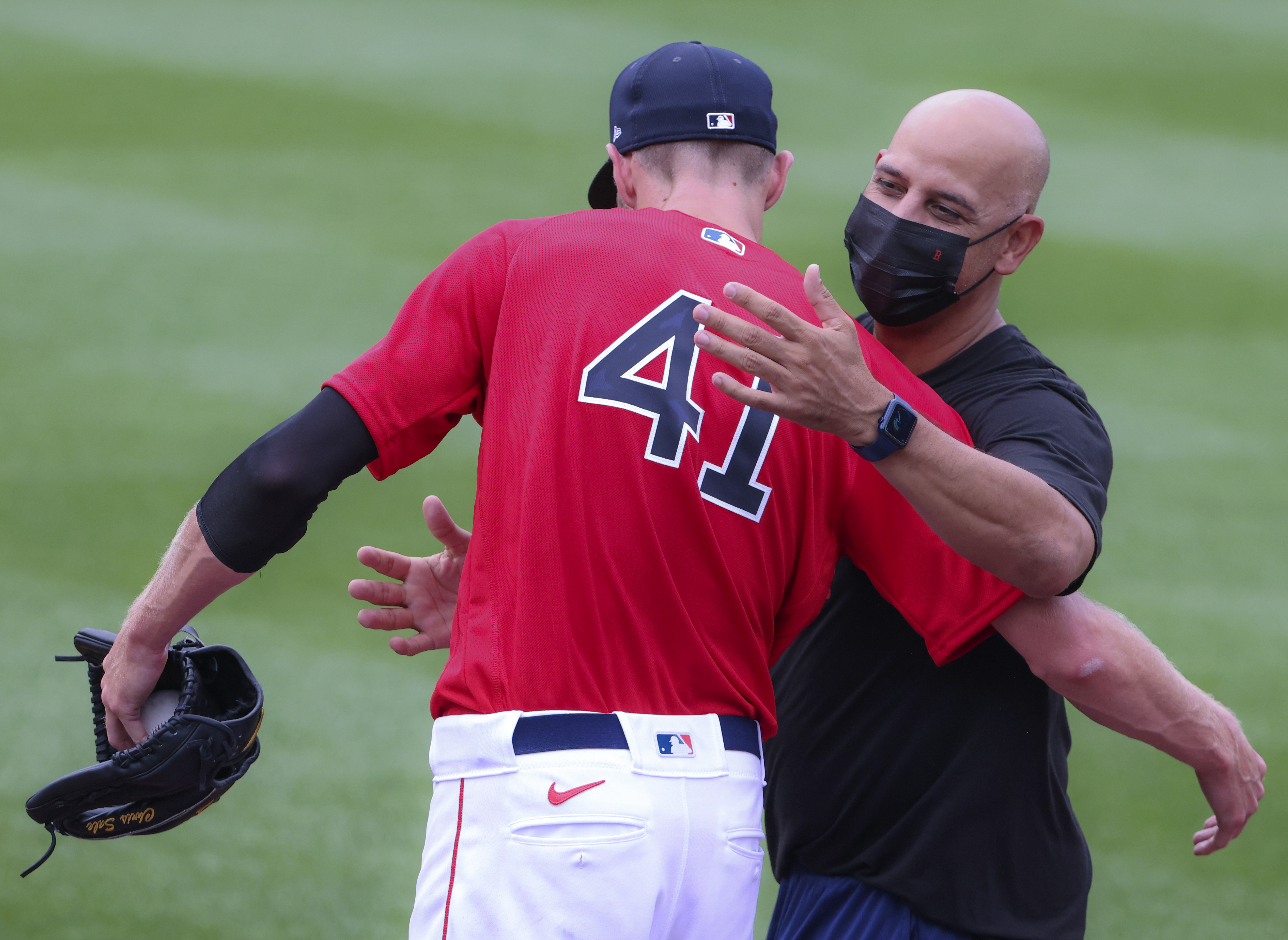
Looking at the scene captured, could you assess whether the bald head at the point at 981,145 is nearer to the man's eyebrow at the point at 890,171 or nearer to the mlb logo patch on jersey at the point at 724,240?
the man's eyebrow at the point at 890,171

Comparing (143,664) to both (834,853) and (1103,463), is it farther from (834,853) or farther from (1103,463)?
(1103,463)

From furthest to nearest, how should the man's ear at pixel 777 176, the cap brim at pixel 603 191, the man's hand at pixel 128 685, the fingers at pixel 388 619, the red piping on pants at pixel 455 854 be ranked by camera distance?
the cap brim at pixel 603 191, the fingers at pixel 388 619, the man's ear at pixel 777 176, the man's hand at pixel 128 685, the red piping on pants at pixel 455 854

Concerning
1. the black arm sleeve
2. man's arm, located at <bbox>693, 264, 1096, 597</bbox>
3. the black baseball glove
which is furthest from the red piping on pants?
man's arm, located at <bbox>693, 264, 1096, 597</bbox>

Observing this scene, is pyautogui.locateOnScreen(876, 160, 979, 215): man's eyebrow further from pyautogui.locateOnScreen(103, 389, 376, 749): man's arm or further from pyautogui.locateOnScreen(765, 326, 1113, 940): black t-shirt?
pyautogui.locateOnScreen(103, 389, 376, 749): man's arm

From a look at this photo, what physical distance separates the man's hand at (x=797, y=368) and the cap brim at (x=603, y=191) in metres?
0.88

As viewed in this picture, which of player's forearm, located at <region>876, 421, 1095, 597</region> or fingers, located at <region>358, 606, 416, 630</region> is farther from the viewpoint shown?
fingers, located at <region>358, 606, 416, 630</region>

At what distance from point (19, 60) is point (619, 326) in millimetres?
5176

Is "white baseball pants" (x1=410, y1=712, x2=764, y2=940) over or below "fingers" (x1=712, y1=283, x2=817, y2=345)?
below

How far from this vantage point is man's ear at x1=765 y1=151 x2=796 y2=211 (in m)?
1.95

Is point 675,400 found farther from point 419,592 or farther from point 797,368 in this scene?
point 419,592

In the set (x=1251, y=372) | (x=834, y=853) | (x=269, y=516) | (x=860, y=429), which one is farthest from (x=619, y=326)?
(x=1251, y=372)

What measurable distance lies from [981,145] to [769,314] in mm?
891

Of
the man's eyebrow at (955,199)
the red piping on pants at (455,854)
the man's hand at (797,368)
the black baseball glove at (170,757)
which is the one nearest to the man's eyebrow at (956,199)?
the man's eyebrow at (955,199)

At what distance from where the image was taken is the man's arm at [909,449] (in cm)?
149
